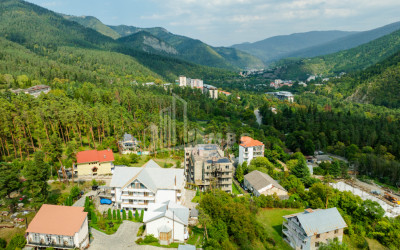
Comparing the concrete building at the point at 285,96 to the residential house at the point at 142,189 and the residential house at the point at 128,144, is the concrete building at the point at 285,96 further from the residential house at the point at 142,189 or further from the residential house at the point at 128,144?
the residential house at the point at 142,189

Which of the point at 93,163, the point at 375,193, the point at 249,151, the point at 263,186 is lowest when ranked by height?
the point at 375,193

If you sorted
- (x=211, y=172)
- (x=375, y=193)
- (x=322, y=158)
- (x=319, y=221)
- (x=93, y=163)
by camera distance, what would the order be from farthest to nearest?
Result: (x=322, y=158) → (x=375, y=193) → (x=93, y=163) → (x=211, y=172) → (x=319, y=221)

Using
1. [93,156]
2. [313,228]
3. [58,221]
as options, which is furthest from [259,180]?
[58,221]

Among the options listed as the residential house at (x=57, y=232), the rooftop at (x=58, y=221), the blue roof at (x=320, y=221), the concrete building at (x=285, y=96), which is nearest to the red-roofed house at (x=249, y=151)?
the blue roof at (x=320, y=221)

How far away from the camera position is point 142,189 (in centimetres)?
3350

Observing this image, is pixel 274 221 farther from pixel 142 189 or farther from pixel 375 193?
pixel 375 193

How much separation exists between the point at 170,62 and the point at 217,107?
103 meters

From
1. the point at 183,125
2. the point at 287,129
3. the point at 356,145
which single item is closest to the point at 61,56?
the point at 183,125

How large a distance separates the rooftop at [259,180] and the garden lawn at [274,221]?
4.90 metres

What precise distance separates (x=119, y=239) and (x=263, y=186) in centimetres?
2338

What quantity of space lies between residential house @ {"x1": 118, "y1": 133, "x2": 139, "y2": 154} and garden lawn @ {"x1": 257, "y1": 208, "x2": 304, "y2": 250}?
1138 inches

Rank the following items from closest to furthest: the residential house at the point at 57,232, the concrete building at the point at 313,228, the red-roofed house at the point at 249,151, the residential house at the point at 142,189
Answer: the residential house at the point at 57,232
the concrete building at the point at 313,228
the residential house at the point at 142,189
the red-roofed house at the point at 249,151

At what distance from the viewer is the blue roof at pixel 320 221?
29.5 metres

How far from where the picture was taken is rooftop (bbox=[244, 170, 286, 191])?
4297 cm
